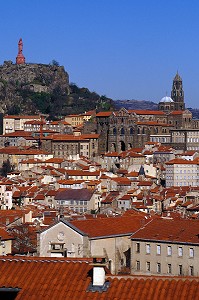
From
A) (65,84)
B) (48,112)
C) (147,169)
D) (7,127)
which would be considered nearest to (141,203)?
(147,169)

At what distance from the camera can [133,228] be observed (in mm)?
40156

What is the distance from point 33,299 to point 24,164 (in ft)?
329

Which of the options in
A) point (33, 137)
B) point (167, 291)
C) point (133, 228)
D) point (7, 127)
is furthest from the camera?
point (7, 127)

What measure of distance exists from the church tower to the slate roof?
135m

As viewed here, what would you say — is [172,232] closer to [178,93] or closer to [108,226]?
[108,226]

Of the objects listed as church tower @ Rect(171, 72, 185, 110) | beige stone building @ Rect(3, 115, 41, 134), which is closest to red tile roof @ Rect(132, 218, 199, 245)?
beige stone building @ Rect(3, 115, 41, 134)

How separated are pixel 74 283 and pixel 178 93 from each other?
457ft

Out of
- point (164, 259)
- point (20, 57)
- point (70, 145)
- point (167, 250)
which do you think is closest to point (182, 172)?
point (70, 145)

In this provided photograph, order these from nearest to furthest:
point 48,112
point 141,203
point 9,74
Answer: point 141,203
point 48,112
point 9,74

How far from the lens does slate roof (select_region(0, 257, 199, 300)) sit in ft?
32.7

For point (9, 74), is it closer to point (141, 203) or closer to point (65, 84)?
point (65, 84)

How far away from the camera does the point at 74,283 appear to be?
10344 millimetres

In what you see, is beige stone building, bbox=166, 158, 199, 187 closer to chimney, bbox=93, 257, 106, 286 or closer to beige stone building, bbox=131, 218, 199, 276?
beige stone building, bbox=131, 218, 199, 276

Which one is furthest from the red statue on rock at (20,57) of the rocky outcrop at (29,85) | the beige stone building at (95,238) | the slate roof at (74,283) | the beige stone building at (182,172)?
the slate roof at (74,283)
